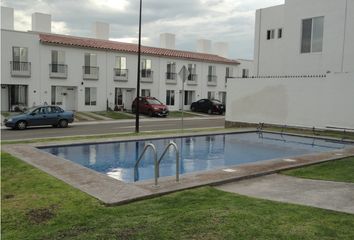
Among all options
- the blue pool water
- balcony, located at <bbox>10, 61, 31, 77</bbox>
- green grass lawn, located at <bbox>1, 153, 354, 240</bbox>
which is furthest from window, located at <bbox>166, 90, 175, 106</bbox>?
green grass lawn, located at <bbox>1, 153, 354, 240</bbox>

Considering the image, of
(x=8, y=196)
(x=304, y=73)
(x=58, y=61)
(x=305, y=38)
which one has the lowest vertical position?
(x=8, y=196)

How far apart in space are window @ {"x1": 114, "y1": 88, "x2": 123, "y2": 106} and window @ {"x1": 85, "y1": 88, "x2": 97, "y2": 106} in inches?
99.4

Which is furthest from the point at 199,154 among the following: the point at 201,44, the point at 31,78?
the point at 201,44

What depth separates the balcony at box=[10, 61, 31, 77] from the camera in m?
31.5

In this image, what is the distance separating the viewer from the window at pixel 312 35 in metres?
24.2

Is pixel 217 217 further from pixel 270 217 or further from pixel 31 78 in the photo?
pixel 31 78

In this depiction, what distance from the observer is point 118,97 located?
39.1m

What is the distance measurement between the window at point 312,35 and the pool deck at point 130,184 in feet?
41.4

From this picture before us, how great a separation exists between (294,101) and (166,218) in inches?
688

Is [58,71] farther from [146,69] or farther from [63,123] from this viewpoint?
[63,123]

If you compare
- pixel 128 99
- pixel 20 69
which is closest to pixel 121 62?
pixel 128 99

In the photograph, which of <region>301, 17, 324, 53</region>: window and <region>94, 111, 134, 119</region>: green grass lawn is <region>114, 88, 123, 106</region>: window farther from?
<region>301, 17, 324, 53</region>: window

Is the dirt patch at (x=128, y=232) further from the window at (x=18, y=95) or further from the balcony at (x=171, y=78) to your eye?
the balcony at (x=171, y=78)

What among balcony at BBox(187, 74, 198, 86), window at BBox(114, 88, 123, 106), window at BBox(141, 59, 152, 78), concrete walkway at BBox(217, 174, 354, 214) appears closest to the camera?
concrete walkway at BBox(217, 174, 354, 214)
